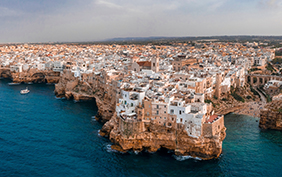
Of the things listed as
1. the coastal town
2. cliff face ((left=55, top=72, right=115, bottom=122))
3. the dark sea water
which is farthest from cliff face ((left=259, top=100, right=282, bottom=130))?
cliff face ((left=55, top=72, right=115, bottom=122))

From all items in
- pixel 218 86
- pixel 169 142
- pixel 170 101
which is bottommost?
pixel 169 142

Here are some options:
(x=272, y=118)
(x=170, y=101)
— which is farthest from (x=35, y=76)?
(x=272, y=118)

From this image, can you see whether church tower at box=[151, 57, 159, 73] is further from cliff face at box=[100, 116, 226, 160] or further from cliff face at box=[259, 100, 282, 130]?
cliff face at box=[100, 116, 226, 160]

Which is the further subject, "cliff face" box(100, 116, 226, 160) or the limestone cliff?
the limestone cliff

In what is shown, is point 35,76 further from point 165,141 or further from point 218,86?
point 165,141

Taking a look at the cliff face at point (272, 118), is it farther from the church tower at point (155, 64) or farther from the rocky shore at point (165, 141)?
the church tower at point (155, 64)

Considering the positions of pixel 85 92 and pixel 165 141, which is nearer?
pixel 165 141

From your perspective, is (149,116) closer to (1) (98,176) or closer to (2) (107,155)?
(2) (107,155)
